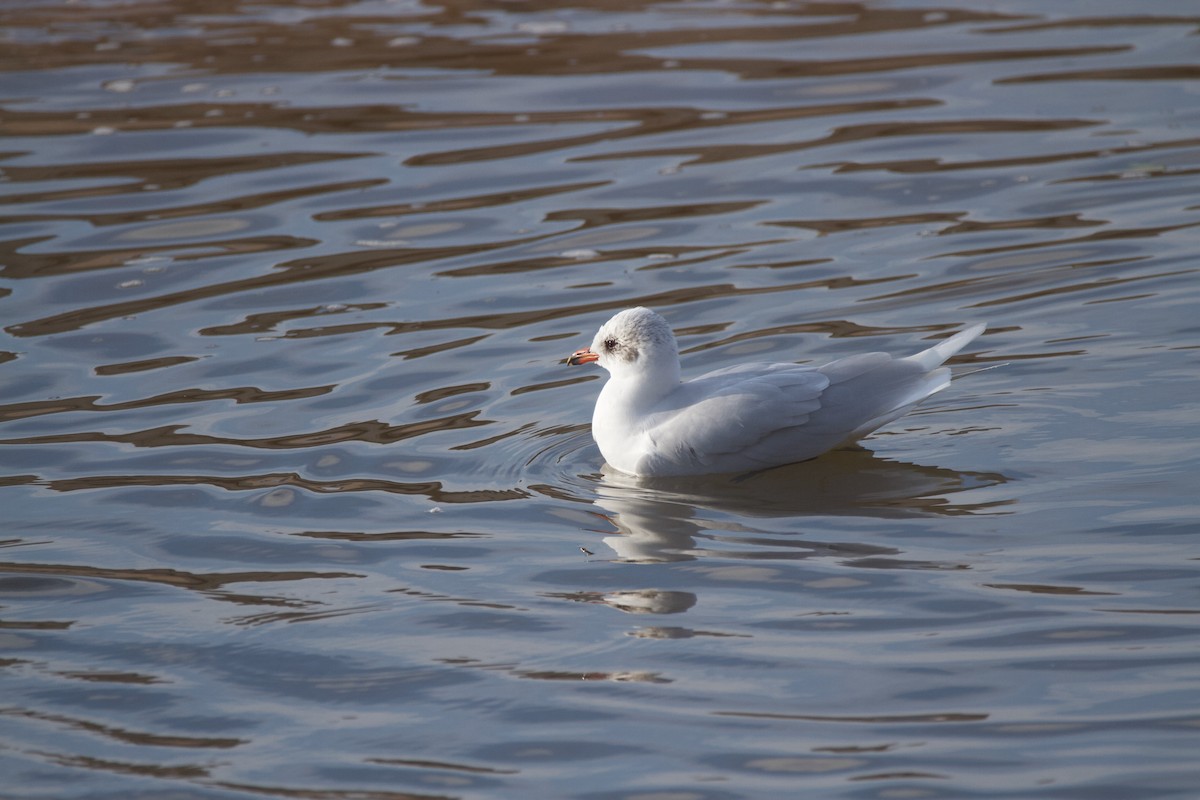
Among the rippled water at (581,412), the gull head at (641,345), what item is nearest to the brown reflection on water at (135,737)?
the rippled water at (581,412)

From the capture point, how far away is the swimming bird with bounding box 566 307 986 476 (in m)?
6.75

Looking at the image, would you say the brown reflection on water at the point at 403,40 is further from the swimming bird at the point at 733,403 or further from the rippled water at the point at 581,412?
the swimming bird at the point at 733,403

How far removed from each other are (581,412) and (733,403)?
4.41ft

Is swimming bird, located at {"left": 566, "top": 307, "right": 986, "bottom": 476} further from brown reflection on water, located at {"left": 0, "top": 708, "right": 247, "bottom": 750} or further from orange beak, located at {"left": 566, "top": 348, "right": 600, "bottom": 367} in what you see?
brown reflection on water, located at {"left": 0, "top": 708, "right": 247, "bottom": 750}

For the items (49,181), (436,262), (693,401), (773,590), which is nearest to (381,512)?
(693,401)

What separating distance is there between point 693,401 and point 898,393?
88 cm

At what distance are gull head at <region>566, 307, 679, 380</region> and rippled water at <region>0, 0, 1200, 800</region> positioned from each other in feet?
1.73

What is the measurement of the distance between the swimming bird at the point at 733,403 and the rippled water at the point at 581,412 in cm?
19

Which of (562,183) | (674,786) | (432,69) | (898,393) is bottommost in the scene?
(674,786)

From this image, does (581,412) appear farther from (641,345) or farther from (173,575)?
(173,575)

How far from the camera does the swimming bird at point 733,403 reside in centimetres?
675

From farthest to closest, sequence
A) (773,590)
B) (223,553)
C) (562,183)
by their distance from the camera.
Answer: (562,183) < (223,553) < (773,590)

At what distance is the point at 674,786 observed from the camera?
14.9 feet

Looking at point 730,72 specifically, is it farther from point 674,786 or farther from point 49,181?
point 674,786
